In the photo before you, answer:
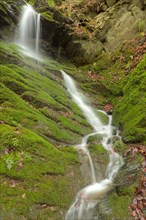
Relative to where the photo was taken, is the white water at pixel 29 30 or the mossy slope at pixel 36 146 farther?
the white water at pixel 29 30

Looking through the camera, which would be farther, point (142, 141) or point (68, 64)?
point (68, 64)

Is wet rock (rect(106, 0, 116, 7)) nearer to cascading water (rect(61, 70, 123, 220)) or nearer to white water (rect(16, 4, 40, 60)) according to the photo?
white water (rect(16, 4, 40, 60))

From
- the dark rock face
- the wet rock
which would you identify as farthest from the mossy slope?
the wet rock

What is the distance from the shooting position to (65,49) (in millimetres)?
18406

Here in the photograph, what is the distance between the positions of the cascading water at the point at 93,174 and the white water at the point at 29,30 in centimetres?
833

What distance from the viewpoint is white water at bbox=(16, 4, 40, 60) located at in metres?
18.6

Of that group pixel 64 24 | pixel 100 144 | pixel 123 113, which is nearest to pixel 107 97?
pixel 123 113

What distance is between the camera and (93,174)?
7359 mm

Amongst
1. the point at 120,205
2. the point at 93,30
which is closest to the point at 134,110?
the point at 120,205

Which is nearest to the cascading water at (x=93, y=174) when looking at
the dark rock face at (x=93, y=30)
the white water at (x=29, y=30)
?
the dark rock face at (x=93, y=30)

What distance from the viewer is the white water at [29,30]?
18609 millimetres

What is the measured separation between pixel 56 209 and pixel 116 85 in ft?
30.4

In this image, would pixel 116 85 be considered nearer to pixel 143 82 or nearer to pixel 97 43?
pixel 143 82

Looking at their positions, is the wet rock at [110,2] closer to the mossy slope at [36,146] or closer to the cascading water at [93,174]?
the cascading water at [93,174]
